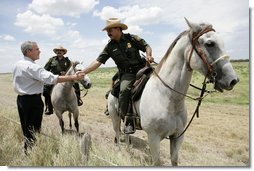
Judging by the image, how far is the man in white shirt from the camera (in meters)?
4.29

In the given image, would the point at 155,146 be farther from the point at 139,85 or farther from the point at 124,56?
the point at 124,56

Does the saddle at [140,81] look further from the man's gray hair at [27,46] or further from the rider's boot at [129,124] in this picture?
the man's gray hair at [27,46]

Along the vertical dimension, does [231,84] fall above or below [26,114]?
above

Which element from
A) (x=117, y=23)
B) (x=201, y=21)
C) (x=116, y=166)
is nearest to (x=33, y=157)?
(x=116, y=166)

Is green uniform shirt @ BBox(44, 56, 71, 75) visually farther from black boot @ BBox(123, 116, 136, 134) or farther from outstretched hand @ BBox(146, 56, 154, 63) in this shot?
outstretched hand @ BBox(146, 56, 154, 63)

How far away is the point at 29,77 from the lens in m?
4.39

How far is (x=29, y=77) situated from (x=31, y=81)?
0.07m

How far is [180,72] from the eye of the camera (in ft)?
12.9

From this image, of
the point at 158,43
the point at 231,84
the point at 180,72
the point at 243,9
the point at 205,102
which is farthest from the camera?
the point at 205,102

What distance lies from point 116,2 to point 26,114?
2.00 meters

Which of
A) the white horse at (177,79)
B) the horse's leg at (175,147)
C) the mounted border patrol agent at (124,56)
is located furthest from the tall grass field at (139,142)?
the mounted border patrol agent at (124,56)

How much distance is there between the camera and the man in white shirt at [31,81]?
4289 millimetres

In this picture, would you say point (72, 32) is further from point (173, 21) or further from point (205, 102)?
point (205, 102)

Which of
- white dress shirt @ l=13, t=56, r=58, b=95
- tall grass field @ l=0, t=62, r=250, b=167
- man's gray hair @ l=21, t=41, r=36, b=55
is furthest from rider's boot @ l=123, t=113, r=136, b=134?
man's gray hair @ l=21, t=41, r=36, b=55
